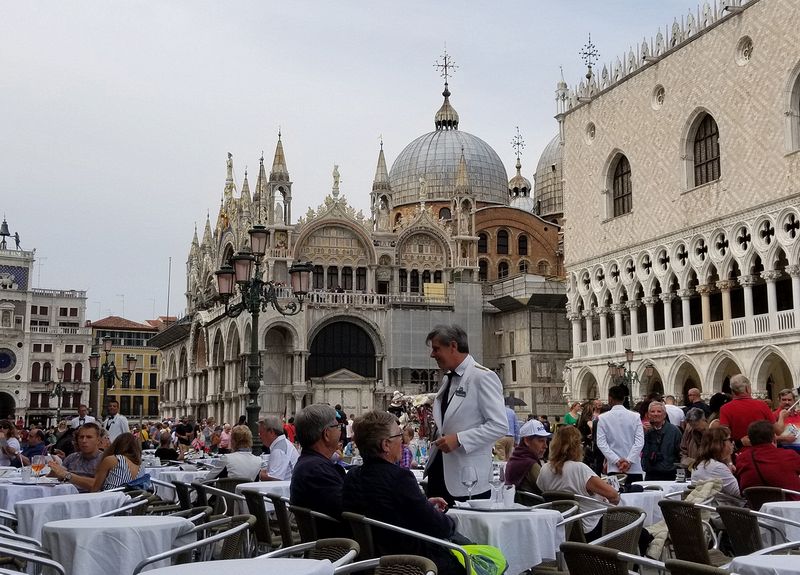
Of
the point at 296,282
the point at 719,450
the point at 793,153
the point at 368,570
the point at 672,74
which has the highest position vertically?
the point at 672,74

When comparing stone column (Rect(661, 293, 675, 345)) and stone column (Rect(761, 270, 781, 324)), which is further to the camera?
stone column (Rect(661, 293, 675, 345))

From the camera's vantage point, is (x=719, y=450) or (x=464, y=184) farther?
(x=464, y=184)

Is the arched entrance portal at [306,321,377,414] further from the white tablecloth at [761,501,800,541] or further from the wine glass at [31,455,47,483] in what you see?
the white tablecloth at [761,501,800,541]

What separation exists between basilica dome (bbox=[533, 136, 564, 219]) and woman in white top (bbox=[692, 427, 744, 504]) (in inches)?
1806

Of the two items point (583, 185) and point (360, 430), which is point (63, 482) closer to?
point (360, 430)

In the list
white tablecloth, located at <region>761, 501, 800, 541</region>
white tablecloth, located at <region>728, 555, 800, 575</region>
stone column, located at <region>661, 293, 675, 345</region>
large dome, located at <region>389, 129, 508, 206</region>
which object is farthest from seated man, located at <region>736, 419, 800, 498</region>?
large dome, located at <region>389, 129, 508, 206</region>

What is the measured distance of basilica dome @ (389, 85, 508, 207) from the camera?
164 feet

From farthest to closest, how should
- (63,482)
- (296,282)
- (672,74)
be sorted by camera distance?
(672,74), (296,282), (63,482)

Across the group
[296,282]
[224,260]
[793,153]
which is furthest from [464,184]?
[296,282]

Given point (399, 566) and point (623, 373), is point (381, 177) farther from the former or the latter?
point (399, 566)

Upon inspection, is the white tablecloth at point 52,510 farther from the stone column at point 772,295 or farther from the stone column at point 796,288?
the stone column at point 772,295

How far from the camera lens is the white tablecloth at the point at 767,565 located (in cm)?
375

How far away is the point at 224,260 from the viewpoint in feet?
146

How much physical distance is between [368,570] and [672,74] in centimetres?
2686
